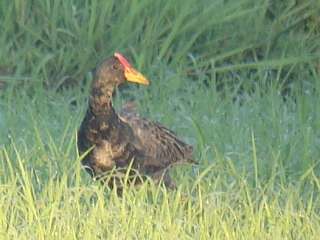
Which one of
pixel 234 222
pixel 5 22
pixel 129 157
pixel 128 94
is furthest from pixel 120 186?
pixel 5 22

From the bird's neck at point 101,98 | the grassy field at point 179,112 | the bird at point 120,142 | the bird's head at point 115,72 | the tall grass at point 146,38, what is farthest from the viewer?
the tall grass at point 146,38

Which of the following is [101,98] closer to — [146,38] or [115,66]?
[115,66]

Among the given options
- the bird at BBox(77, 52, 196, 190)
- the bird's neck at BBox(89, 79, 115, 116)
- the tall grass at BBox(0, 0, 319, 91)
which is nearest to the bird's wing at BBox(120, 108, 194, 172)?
the bird at BBox(77, 52, 196, 190)

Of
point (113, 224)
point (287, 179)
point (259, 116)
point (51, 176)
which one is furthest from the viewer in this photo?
point (259, 116)

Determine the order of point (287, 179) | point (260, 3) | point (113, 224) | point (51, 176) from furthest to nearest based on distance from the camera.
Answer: point (260, 3) → point (287, 179) → point (51, 176) → point (113, 224)

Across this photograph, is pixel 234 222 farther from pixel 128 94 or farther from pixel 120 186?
pixel 128 94

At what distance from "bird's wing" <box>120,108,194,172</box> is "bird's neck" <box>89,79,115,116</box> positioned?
14 centimetres

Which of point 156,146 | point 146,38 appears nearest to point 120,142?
point 156,146

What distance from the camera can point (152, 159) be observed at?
5.80 meters

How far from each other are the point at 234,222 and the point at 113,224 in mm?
459

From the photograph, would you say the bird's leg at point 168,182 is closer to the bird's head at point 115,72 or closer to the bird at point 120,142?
the bird at point 120,142

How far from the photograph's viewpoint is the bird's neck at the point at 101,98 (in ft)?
18.8

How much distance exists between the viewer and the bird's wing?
5.80m

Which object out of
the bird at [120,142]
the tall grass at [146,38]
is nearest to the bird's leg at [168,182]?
the bird at [120,142]
